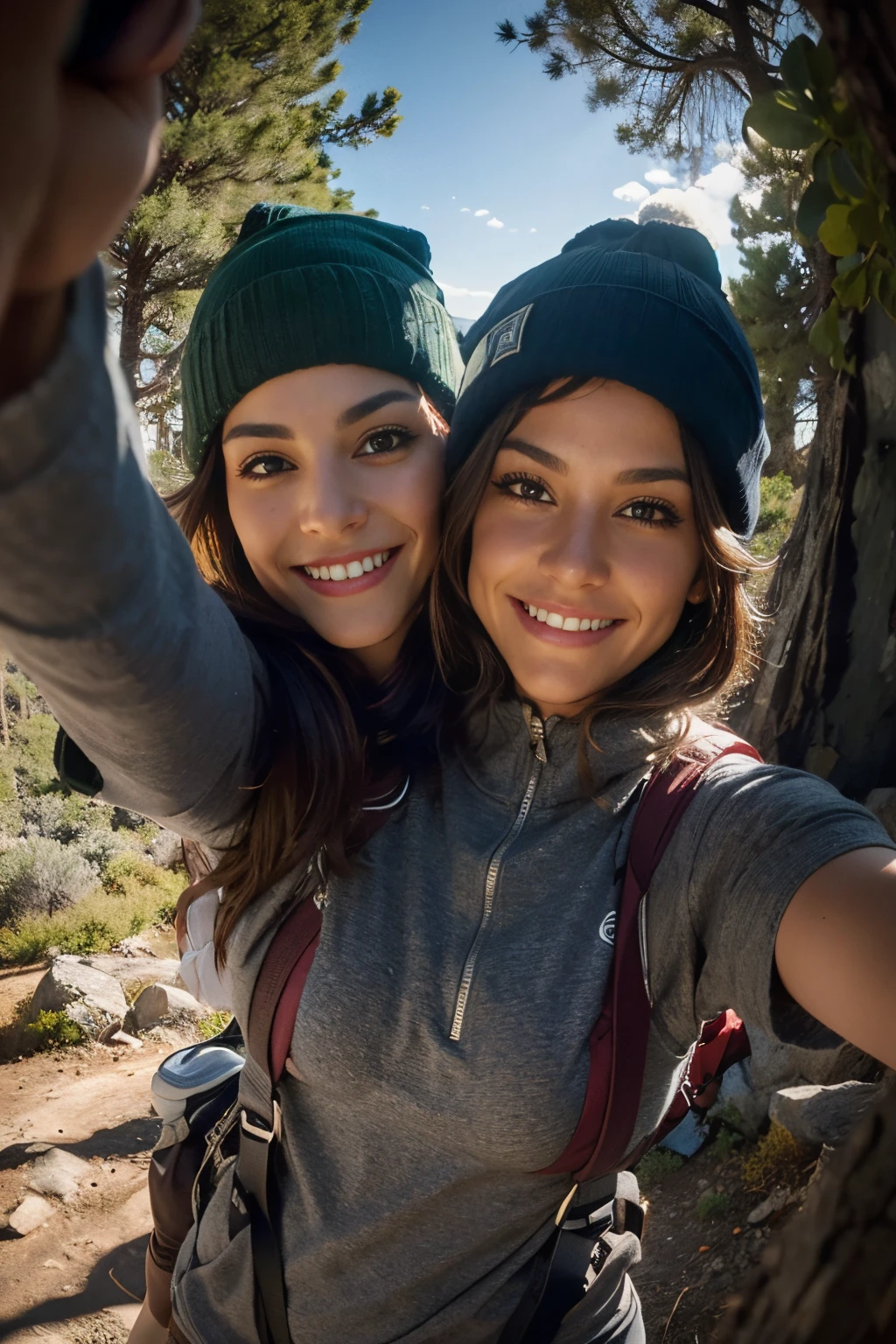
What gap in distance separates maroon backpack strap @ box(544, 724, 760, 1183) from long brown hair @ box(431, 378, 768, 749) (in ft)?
0.67

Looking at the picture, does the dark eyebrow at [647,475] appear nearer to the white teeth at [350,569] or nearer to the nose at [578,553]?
the nose at [578,553]

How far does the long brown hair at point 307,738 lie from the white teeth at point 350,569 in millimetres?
105

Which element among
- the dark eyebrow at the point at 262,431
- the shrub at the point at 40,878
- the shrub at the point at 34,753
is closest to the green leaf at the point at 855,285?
the dark eyebrow at the point at 262,431

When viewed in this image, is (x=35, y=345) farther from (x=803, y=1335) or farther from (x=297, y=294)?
(x=297, y=294)

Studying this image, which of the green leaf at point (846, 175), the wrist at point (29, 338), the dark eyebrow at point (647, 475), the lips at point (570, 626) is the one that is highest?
the green leaf at point (846, 175)

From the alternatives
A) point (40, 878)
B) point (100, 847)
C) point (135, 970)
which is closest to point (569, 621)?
point (135, 970)

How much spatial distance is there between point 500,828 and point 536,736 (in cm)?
15

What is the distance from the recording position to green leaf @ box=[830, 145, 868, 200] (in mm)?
622

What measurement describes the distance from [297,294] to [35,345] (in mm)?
1128

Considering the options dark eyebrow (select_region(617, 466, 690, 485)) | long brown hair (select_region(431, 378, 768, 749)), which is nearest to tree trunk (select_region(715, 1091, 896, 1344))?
long brown hair (select_region(431, 378, 768, 749))

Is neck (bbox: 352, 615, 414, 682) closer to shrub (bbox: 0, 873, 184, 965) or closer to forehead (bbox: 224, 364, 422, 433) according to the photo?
forehead (bbox: 224, 364, 422, 433)

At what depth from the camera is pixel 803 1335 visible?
48 cm

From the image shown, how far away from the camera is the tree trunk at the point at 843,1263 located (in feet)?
1.56

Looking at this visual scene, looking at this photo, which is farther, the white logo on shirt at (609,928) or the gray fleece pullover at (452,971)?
the white logo on shirt at (609,928)
